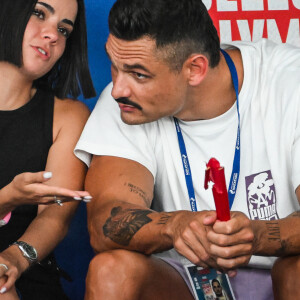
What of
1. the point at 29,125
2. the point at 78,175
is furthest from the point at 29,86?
the point at 78,175

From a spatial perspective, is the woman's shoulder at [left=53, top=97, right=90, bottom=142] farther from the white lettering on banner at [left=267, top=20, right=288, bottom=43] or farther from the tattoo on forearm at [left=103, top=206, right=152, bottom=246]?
the white lettering on banner at [left=267, top=20, right=288, bottom=43]

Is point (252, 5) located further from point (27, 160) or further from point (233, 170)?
point (27, 160)

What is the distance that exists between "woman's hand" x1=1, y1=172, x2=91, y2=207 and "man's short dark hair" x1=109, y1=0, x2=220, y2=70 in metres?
0.44

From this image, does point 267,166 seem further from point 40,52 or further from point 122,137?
point 40,52

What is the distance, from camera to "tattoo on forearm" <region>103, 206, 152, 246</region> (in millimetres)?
1711

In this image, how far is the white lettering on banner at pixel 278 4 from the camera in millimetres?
2568

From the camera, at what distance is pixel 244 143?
6.41 ft

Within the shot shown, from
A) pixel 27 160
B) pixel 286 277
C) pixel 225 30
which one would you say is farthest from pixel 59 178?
pixel 225 30

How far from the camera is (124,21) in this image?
1.81 metres

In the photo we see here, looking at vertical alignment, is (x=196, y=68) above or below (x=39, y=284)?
above

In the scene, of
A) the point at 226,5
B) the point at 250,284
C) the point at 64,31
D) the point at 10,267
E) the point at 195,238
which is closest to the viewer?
the point at 195,238

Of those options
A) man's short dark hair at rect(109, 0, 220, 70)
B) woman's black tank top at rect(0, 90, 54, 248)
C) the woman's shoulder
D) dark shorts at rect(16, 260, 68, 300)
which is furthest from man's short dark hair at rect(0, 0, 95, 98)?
dark shorts at rect(16, 260, 68, 300)

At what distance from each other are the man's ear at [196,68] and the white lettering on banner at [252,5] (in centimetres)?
74

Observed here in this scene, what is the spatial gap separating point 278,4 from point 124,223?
1.23 metres
